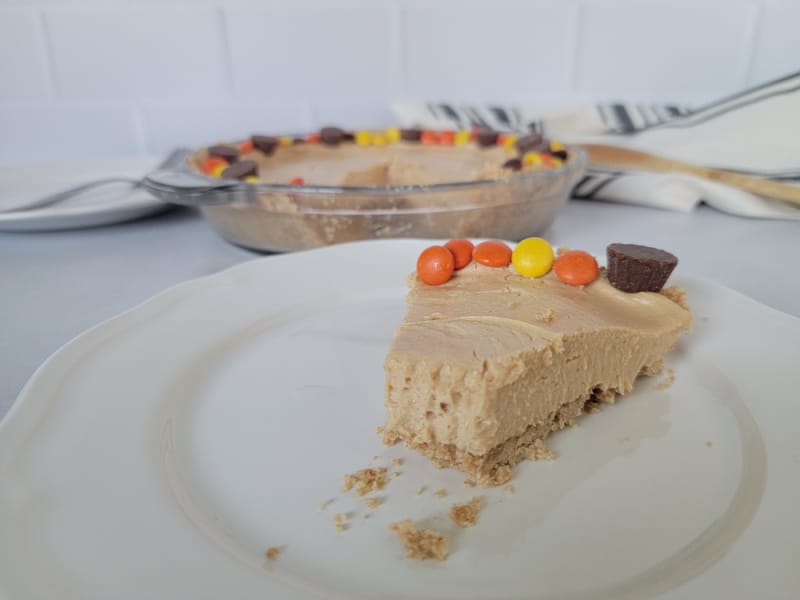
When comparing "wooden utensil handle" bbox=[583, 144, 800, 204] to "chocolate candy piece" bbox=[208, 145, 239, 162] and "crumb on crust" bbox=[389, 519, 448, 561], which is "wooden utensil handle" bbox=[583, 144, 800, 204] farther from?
"crumb on crust" bbox=[389, 519, 448, 561]

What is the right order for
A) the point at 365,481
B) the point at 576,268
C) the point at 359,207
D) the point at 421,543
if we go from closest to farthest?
the point at 421,543, the point at 365,481, the point at 576,268, the point at 359,207

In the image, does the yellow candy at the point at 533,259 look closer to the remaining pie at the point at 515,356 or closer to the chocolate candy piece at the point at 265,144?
the remaining pie at the point at 515,356

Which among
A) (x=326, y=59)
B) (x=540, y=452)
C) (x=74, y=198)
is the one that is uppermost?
(x=326, y=59)

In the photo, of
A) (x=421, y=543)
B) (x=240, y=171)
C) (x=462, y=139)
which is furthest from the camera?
(x=462, y=139)

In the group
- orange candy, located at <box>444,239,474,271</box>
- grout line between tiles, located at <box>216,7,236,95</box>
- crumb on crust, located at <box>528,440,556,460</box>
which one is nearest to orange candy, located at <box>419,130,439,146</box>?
grout line between tiles, located at <box>216,7,236,95</box>

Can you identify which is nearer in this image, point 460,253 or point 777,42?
point 460,253

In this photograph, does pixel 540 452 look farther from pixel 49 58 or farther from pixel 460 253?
pixel 49 58

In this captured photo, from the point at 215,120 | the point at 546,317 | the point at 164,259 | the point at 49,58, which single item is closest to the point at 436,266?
the point at 546,317
